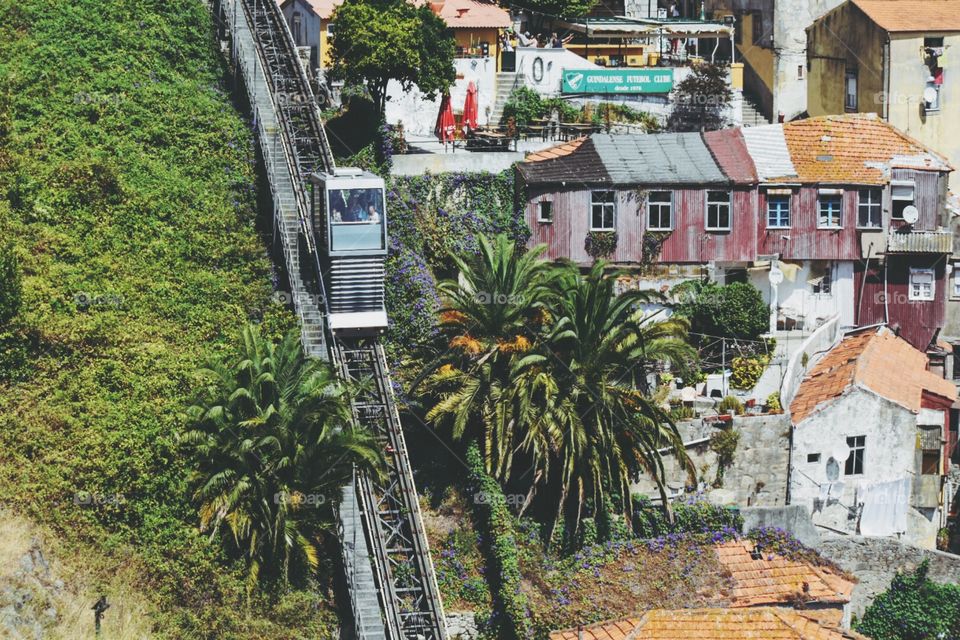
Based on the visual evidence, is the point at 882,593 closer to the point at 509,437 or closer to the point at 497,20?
the point at 509,437

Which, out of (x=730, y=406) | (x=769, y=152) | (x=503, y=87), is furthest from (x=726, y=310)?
(x=503, y=87)

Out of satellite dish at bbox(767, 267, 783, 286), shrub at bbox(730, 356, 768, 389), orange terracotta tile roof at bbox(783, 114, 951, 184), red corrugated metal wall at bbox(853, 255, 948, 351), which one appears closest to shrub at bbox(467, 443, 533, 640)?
shrub at bbox(730, 356, 768, 389)

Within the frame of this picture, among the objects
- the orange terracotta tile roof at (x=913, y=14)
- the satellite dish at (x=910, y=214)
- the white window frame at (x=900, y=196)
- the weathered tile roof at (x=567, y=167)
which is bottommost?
the satellite dish at (x=910, y=214)

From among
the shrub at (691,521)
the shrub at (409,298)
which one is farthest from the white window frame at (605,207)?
the shrub at (691,521)

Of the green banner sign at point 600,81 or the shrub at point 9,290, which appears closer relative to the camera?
the shrub at point 9,290

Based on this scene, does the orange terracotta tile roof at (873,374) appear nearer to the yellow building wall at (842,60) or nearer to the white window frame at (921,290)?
the white window frame at (921,290)

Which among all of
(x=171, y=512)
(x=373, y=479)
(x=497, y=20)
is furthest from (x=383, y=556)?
(x=497, y=20)

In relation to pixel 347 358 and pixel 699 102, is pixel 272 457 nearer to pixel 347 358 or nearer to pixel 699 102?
pixel 347 358
